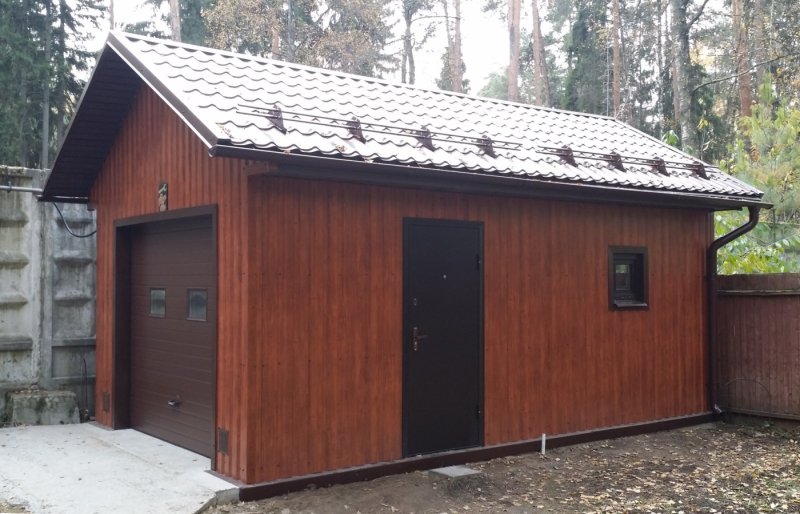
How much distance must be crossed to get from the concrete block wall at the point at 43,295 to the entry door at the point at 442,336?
4234 mm

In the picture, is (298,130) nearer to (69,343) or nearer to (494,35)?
(69,343)

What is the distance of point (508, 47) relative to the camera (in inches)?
1000

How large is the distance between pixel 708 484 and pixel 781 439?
2487mm

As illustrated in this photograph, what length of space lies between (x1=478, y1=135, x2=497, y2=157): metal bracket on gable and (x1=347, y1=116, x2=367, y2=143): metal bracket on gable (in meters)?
1.40

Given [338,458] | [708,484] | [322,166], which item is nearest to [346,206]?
[322,166]

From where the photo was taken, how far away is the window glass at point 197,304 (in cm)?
738

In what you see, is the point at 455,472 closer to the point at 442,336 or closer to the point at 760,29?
the point at 442,336

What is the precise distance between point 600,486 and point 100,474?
4216 mm

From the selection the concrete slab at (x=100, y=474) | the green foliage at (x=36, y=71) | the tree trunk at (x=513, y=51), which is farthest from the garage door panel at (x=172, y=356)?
the tree trunk at (x=513, y=51)

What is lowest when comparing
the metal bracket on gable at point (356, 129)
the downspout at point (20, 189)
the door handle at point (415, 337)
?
the door handle at point (415, 337)

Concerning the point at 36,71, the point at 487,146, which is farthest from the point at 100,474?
the point at 36,71

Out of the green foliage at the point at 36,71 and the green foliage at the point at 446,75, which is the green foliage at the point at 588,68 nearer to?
the green foliage at the point at 446,75

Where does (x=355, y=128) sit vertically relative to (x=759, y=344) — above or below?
above

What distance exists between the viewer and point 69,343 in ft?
29.5
